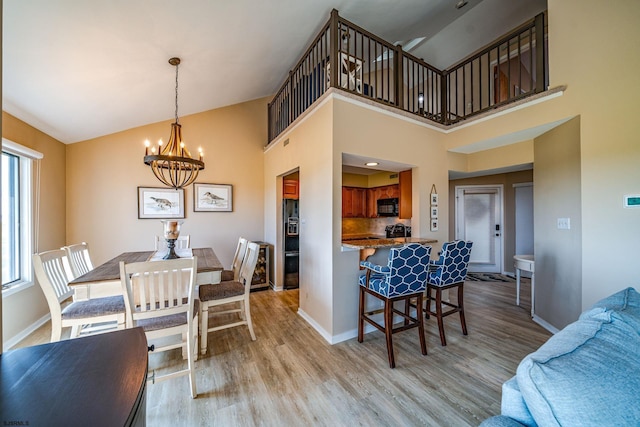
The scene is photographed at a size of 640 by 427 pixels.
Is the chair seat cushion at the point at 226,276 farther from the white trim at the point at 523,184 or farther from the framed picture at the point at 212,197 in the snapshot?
the white trim at the point at 523,184

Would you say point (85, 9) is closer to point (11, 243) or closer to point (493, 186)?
point (11, 243)

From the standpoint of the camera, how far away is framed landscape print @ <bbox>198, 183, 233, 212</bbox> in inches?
165

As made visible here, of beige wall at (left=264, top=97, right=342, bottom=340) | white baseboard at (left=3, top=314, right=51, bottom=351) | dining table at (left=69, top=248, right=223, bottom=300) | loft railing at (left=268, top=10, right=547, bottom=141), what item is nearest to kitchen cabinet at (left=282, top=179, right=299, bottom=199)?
beige wall at (left=264, top=97, right=342, bottom=340)

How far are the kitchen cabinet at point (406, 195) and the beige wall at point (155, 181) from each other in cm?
264

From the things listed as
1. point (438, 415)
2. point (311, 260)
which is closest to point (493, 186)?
point (311, 260)

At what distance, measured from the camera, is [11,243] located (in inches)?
107

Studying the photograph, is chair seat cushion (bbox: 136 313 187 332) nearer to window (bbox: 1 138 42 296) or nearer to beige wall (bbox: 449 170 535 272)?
window (bbox: 1 138 42 296)

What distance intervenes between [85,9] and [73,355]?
7.35 feet

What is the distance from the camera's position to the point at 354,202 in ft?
18.7

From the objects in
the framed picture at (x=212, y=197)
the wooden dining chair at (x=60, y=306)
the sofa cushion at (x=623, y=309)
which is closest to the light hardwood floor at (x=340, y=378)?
the wooden dining chair at (x=60, y=306)

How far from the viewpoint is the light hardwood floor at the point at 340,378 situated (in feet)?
5.43

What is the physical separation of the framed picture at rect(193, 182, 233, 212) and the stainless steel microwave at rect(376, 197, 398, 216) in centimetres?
313

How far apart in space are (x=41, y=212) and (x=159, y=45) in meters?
2.56

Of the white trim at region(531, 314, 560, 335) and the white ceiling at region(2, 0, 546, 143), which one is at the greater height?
the white ceiling at region(2, 0, 546, 143)
